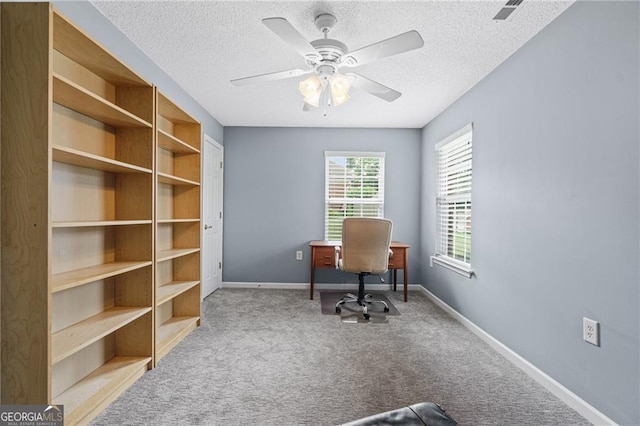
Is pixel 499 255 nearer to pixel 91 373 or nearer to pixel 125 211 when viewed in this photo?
pixel 125 211

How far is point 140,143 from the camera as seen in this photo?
2.19 m

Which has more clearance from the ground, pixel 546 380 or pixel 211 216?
pixel 211 216

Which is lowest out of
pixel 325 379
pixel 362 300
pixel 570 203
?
pixel 325 379

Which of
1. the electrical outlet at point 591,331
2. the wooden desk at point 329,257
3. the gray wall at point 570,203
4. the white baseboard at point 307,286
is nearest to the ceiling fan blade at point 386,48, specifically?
the gray wall at point 570,203

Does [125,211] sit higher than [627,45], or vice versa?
[627,45]

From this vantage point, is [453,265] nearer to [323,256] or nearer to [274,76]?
[323,256]

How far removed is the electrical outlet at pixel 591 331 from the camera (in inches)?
66.1

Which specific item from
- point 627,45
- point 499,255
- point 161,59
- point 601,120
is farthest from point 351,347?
point 161,59

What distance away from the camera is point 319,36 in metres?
2.20

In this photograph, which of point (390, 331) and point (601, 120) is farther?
point (390, 331)

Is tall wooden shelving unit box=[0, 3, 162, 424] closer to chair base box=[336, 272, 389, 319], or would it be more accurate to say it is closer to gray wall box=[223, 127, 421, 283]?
chair base box=[336, 272, 389, 319]

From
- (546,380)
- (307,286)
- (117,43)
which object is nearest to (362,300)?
(307,286)

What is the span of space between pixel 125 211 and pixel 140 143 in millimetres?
485

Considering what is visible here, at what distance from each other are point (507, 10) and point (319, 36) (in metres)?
1.17
